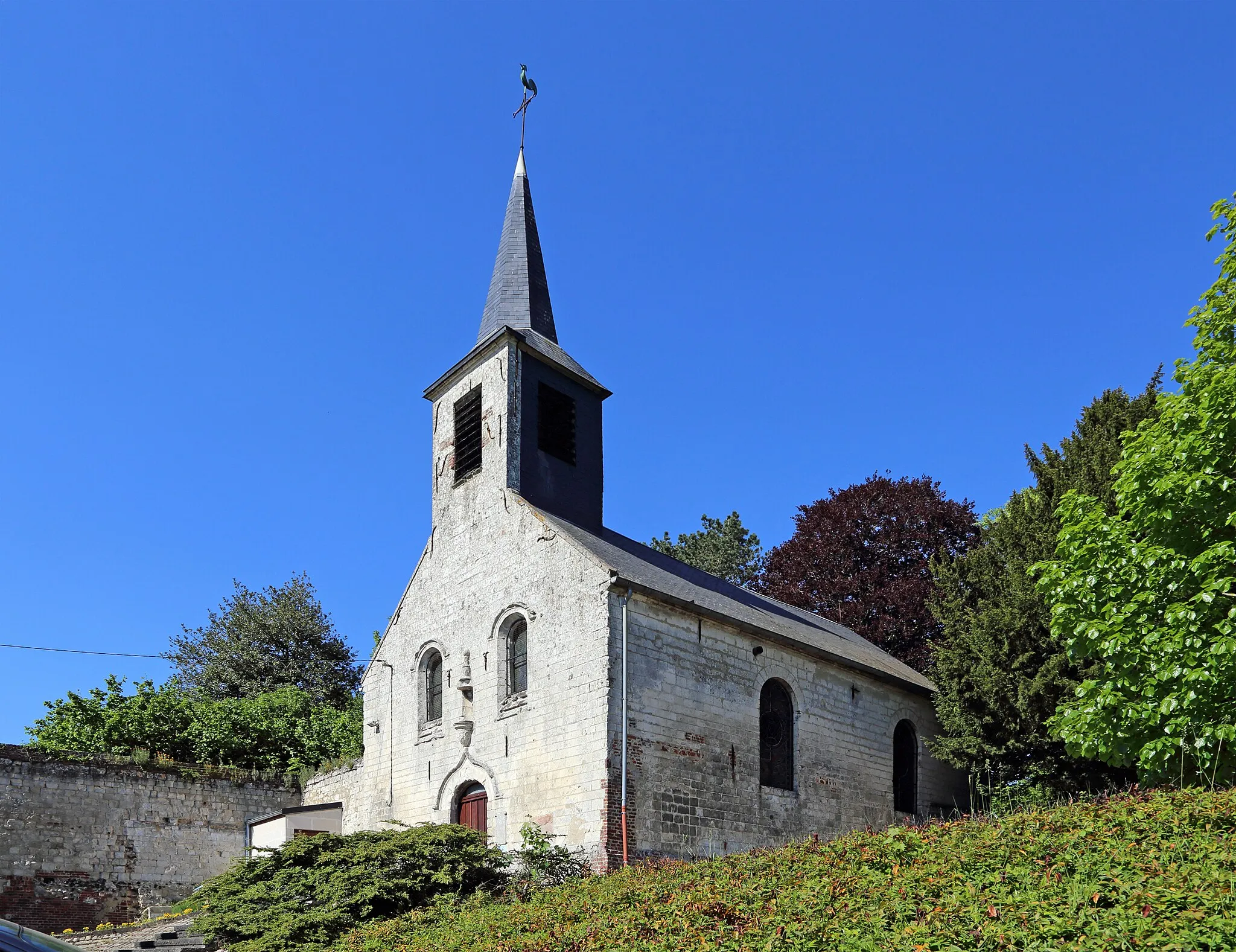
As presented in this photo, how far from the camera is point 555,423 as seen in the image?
20188 millimetres

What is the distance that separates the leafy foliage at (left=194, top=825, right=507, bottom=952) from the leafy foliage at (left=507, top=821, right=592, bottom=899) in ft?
1.17

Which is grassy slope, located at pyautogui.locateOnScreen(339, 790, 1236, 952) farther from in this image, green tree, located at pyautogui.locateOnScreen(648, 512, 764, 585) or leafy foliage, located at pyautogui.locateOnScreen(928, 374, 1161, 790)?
green tree, located at pyautogui.locateOnScreen(648, 512, 764, 585)

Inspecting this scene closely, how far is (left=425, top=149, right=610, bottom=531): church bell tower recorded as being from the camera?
756 inches

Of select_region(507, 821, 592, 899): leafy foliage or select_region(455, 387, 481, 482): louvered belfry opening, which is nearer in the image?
select_region(507, 821, 592, 899): leafy foliage

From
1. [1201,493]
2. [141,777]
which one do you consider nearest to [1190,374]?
[1201,493]

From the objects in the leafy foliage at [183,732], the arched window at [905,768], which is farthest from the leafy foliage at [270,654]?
the arched window at [905,768]

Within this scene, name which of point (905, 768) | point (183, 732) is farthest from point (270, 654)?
point (905, 768)

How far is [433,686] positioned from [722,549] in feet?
85.6

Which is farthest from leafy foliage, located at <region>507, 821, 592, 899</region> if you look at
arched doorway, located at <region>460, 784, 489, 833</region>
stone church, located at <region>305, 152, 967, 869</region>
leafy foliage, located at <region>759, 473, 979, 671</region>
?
leafy foliage, located at <region>759, 473, 979, 671</region>

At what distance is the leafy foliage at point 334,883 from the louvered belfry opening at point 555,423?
769cm

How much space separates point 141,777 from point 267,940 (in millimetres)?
9449

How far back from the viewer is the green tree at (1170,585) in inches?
430

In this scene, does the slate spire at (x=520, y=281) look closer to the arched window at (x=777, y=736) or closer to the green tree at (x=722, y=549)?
the arched window at (x=777, y=736)

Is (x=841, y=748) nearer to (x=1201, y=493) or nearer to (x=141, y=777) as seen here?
(x=1201, y=493)
